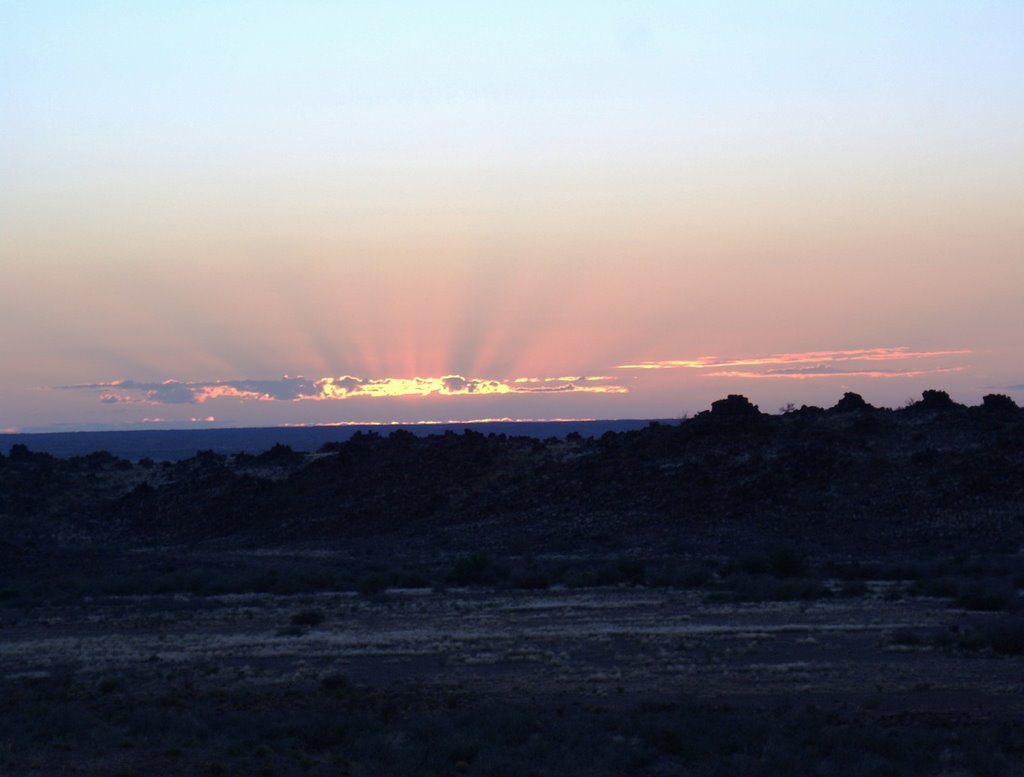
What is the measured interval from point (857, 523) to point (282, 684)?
32.2m

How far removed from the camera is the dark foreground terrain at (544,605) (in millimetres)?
14961

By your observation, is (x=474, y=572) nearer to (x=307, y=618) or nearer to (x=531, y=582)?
(x=531, y=582)

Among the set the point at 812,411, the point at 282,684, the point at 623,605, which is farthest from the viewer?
the point at 812,411

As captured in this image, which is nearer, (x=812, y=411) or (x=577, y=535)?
(x=577, y=535)

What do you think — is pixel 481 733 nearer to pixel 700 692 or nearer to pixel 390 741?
pixel 390 741

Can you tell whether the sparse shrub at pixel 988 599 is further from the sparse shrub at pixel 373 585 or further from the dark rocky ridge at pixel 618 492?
the sparse shrub at pixel 373 585

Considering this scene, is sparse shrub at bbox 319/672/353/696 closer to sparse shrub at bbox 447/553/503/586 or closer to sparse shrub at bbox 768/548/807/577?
sparse shrub at bbox 447/553/503/586

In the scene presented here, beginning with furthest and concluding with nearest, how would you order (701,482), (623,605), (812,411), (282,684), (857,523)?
(812,411) → (701,482) → (857,523) → (623,605) → (282,684)

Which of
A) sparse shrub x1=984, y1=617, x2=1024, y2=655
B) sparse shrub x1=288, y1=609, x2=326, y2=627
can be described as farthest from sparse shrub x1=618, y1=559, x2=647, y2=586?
sparse shrub x1=984, y1=617, x2=1024, y2=655

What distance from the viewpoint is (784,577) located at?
117 ft

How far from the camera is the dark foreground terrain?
49.1ft

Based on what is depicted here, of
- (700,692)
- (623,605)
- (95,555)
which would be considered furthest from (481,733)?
(95,555)

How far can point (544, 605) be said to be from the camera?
30.4m

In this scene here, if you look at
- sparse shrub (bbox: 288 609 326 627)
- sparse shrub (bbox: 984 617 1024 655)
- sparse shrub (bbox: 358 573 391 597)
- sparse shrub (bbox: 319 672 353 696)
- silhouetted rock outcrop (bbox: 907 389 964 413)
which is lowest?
sparse shrub (bbox: 358 573 391 597)
